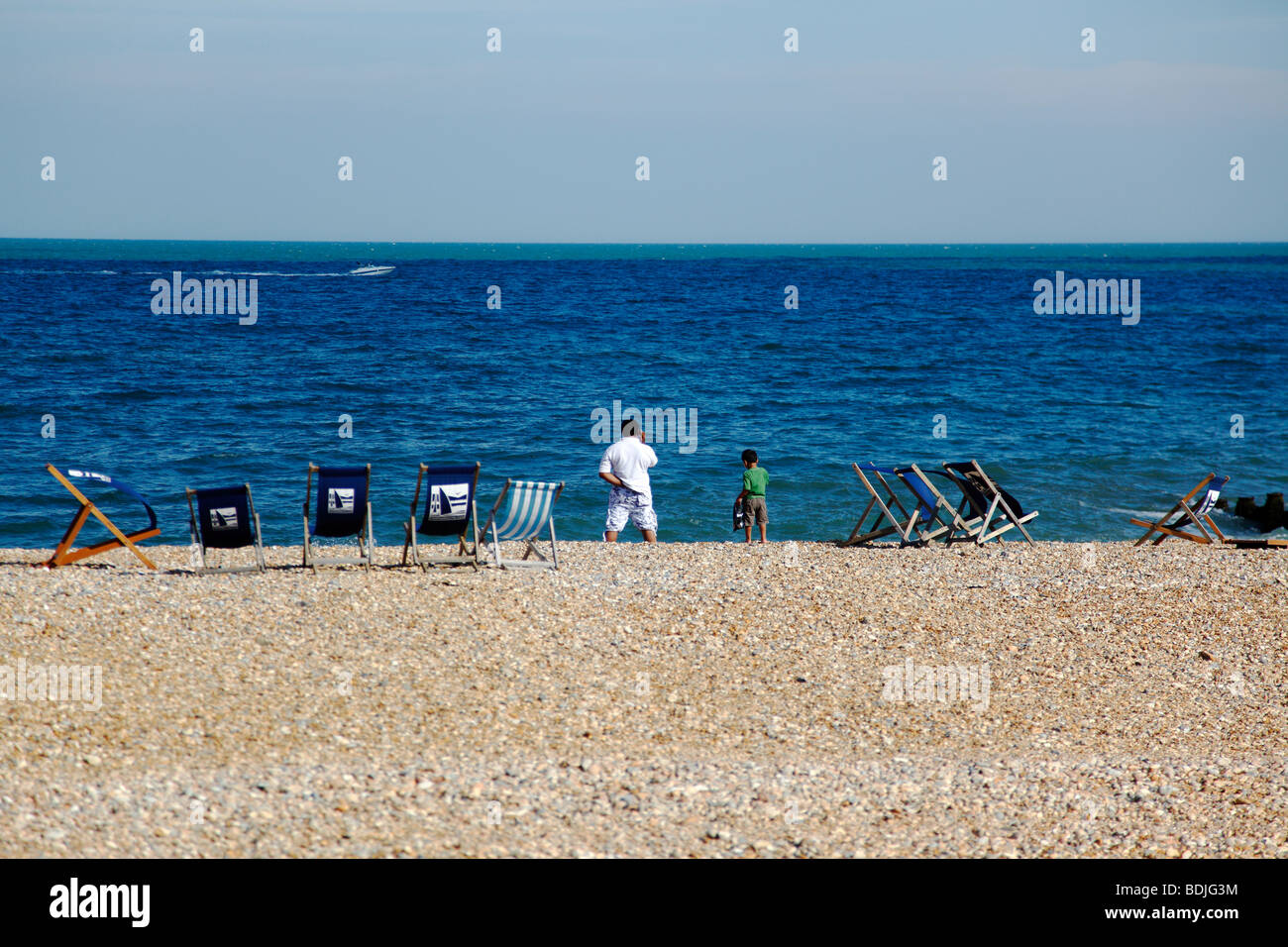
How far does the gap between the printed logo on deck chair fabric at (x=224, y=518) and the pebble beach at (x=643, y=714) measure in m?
0.48

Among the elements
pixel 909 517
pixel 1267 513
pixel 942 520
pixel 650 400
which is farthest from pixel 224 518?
pixel 650 400

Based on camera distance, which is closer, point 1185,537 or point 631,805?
point 631,805

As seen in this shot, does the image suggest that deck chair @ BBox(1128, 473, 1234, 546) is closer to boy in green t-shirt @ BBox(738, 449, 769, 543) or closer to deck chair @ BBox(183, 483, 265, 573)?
boy in green t-shirt @ BBox(738, 449, 769, 543)

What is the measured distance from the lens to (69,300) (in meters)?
48.5

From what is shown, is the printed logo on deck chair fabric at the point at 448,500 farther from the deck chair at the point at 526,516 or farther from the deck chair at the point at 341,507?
the deck chair at the point at 341,507

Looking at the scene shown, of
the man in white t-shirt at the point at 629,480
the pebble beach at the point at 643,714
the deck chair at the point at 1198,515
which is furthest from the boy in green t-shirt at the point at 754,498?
the deck chair at the point at 1198,515

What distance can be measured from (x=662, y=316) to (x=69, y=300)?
27798mm

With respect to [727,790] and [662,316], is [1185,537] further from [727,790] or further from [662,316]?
[662,316]

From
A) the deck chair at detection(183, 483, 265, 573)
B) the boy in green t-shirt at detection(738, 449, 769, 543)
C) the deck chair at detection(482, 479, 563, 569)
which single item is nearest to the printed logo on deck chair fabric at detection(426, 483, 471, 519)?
the deck chair at detection(482, 479, 563, 569)

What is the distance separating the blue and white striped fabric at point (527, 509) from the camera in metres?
9.88

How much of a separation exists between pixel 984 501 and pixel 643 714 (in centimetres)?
740

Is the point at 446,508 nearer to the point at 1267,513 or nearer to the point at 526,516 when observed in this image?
the point at 526,516

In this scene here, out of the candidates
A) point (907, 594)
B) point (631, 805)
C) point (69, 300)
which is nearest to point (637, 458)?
point (907, 594)

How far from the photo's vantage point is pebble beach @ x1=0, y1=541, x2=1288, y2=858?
5.03 metres
